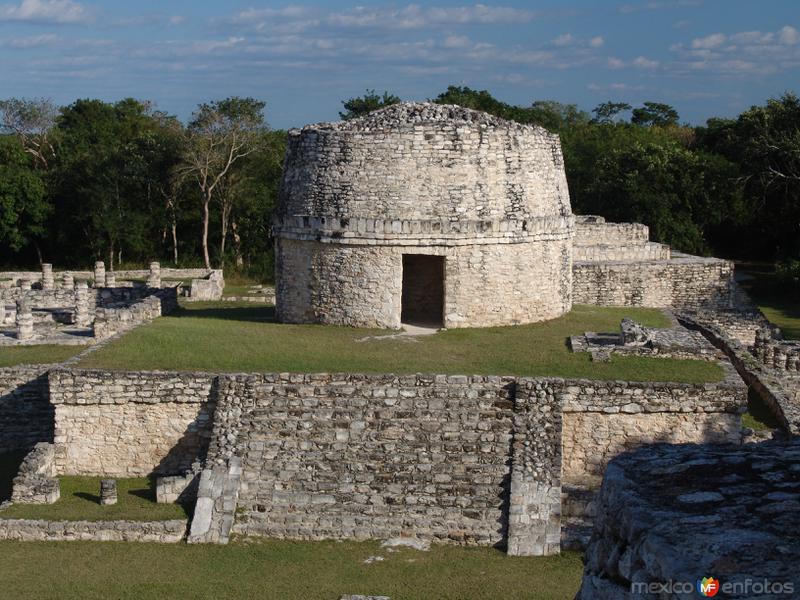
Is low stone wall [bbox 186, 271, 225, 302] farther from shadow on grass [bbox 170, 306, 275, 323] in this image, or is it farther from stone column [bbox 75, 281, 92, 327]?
shadow on grass [bbox 170, 306, 275, 323]

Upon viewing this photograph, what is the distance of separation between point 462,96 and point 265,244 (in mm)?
13116

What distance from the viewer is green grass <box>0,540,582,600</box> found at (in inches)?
419

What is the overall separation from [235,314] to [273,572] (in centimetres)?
1083

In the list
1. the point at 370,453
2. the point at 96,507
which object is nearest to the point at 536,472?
the point at 370,453

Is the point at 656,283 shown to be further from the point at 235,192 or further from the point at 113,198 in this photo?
the point at 113,198

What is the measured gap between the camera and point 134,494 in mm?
13656

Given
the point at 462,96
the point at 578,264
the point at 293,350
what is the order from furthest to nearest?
the point at 462,96 < the point at 578,264 < the point at 293,350

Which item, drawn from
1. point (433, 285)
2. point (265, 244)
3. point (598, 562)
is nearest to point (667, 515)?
point (598, 562)

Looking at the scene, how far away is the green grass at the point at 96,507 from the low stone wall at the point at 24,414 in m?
2.20

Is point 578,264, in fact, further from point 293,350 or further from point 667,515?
point 667,515

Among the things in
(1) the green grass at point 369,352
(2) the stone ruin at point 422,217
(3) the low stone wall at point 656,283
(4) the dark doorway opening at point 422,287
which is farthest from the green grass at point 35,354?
(3) the low stone wall at point 656,283

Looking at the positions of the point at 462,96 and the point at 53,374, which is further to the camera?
the point at 462,96

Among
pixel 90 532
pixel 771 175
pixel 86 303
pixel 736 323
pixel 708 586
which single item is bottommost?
pixel 90 532

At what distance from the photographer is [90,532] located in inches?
477
